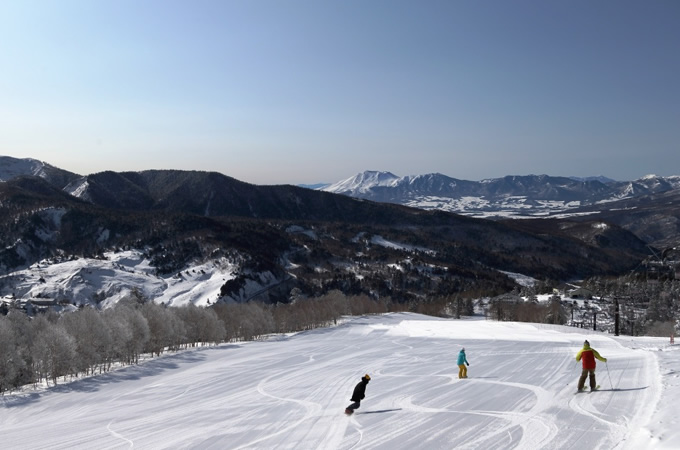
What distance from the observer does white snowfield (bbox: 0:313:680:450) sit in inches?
751

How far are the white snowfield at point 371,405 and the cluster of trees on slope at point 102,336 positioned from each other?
6690 millimetres

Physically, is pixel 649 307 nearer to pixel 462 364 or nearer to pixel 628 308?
pixel 628 308

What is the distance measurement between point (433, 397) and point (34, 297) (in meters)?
171

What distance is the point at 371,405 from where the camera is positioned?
25.1m

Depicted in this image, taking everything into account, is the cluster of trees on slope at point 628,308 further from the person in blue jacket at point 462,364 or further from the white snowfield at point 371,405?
the person in blue jacket at point 462,364

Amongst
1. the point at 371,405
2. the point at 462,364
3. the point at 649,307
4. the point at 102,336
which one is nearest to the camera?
the point at 371,405

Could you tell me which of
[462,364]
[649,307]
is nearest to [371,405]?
[462,364]

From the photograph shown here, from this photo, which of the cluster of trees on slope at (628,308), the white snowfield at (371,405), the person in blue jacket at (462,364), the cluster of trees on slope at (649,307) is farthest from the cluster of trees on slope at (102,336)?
the cluster of trees on slope at (628,308)

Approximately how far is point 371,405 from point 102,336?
32.3m

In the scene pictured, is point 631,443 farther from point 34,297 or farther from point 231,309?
point 34,297

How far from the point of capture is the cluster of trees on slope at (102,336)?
143 feet

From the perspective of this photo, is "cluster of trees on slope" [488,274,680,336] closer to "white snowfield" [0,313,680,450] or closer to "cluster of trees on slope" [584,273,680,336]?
"cluster of trees on slope" [584,273,680,336]

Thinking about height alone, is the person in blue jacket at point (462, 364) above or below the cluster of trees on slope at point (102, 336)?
above

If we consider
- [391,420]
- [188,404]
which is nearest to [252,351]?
[188,404]
